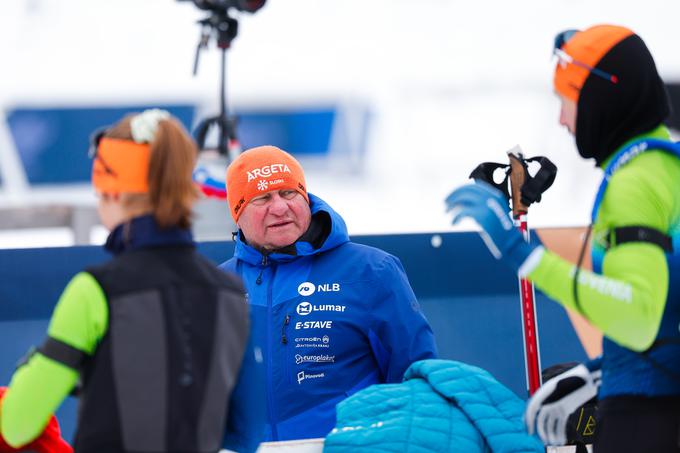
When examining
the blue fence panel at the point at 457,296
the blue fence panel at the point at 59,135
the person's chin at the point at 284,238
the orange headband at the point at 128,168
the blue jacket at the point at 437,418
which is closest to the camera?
the orange headband at the point at 128,168

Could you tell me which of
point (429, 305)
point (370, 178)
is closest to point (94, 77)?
point (370, 178)

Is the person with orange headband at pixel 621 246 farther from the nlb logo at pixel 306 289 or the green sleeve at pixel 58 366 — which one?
the nlb logo at pixel 306 289

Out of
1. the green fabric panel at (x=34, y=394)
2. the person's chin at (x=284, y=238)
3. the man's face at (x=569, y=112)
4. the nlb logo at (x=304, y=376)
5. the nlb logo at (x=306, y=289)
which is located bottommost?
the nlb logo at (x=304, y=376)

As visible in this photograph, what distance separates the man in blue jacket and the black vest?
1.18 meters

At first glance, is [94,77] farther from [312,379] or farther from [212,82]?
[312,379]

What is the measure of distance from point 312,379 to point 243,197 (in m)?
0.63

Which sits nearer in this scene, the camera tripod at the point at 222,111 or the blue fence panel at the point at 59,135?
the camera tripod at the point at 222,111

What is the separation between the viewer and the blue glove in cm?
230

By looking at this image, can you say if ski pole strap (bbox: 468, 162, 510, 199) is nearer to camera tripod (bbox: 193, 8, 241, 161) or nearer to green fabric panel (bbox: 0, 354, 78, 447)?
green fabric panel (bbox: 0, 354, 78, 447)

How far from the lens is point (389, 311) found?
3471 mm

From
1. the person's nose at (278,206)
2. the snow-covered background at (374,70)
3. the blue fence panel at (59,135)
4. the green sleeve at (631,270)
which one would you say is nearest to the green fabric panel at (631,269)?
the green sleeve at (631,270)

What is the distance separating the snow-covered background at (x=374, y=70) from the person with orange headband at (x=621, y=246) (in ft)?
18.4

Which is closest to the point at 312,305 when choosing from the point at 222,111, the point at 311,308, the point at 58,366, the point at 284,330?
the point at 311,308

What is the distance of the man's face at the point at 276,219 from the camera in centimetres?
358
